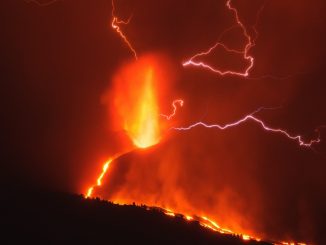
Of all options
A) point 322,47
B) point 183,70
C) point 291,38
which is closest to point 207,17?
point 183,70

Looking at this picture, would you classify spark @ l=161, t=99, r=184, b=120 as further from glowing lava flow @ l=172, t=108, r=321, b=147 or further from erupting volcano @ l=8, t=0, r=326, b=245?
glowing lava flow @ l=172, t=108, r=321, b=147

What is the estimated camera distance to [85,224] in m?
7.39

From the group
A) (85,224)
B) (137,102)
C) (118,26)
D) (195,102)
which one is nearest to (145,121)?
(137,102)

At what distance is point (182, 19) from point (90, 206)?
6426 millimetres

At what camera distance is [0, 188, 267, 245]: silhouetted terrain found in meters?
6.86

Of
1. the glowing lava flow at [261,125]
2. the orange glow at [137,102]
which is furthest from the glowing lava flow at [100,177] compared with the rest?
the glowing lava flow at [261,125]

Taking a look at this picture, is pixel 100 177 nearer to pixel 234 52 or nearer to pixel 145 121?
pixel 145 121

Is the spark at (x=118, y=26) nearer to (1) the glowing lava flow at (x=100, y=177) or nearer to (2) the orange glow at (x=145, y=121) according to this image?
(2) the orange glow at (x=145, y=121)

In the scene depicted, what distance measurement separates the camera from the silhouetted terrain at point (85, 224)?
6855 mm

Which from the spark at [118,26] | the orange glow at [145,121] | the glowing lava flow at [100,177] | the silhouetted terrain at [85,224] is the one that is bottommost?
the silhouetted terrain at [85,224]

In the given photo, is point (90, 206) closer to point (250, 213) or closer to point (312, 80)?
point (250, 213)

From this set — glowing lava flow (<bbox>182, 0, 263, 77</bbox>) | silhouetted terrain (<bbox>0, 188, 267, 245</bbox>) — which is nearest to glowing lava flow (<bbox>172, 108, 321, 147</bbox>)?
glowing lava flow (<bbox>182, 0, 263, 77</bbox>)

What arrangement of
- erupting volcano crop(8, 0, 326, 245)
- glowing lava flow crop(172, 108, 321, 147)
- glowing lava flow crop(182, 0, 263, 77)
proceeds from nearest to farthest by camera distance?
erupting volcano crop(8, 0, 326, 245)
glowing lava flow crop(172, 108, 321, 147)
glowing lava flow crop(182, 0, 263, 77)

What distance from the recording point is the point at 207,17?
470 inches
